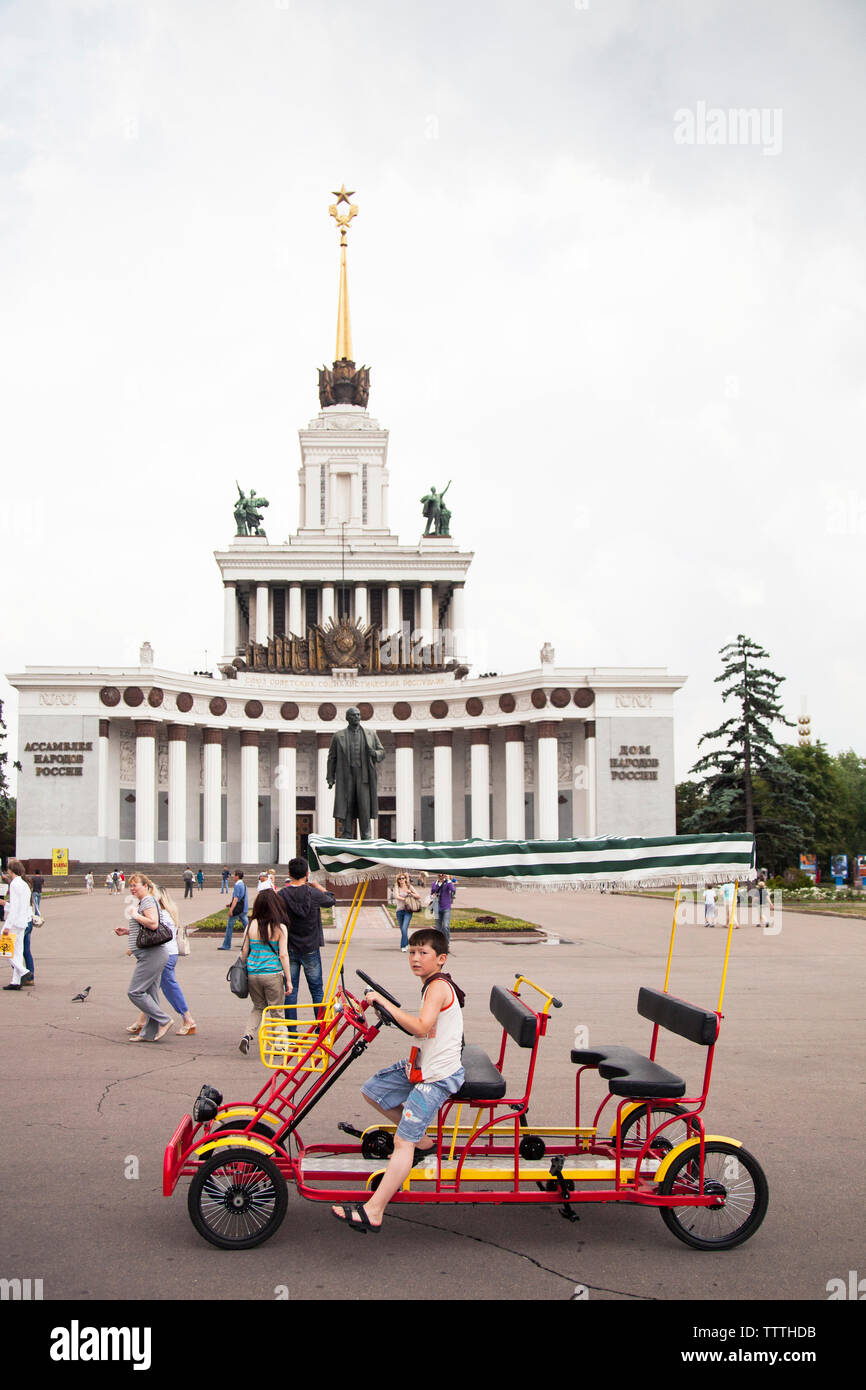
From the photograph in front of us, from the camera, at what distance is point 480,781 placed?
56531 millimetres

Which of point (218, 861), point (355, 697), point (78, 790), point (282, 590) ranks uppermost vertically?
point (282, 590)

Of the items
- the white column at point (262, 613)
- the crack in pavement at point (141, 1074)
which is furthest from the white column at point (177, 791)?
the crack in pavement at point (141, 1074)

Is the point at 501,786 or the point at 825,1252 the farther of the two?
the point at 501,786

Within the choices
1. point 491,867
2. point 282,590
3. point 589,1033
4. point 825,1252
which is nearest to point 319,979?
point 589,1033

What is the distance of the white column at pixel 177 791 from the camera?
176 feet

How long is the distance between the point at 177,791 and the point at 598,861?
49.2m

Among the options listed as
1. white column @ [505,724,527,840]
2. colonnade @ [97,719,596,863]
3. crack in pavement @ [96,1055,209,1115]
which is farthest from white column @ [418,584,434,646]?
crack in pavement @ [96,1055,209,1115]

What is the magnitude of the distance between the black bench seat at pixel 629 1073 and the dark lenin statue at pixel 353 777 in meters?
19.2

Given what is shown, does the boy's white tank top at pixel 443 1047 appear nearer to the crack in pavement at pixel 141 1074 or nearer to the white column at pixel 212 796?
the crack in pavement at pixel 141 1074

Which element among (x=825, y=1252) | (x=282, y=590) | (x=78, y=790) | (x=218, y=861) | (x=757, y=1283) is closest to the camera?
(x=757, y=1283)

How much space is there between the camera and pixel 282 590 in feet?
235

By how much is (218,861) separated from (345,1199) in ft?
171

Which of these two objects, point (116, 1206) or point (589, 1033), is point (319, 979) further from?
point (116, 1206)

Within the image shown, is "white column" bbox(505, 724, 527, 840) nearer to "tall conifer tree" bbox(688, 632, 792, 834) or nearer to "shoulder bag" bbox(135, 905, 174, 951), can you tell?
"tall conifer tree" bbox(688, 632, 792, 834)
